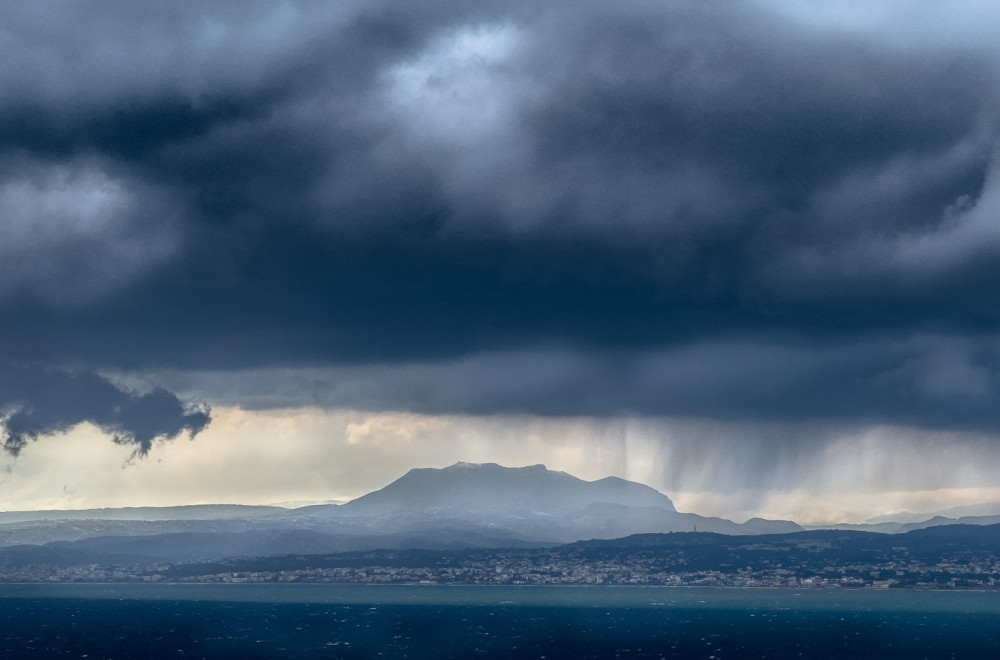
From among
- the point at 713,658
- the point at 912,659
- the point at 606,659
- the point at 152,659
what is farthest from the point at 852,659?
the point at 152,659

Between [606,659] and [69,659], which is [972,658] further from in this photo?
[69,659]

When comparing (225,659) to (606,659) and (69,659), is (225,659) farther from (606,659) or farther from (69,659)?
(606,659)

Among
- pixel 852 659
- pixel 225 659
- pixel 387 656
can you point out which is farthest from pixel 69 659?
pixel 852 659

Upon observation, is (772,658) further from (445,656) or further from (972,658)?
(445,656)

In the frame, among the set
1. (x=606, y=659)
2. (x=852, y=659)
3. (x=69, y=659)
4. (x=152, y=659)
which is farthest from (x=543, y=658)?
(x=69, y=659)

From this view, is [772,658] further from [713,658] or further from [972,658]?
[972,658]
